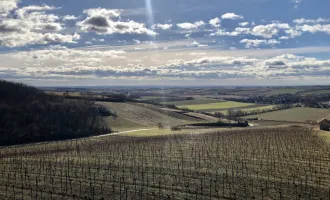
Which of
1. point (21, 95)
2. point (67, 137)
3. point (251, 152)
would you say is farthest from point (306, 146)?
point (21, 95)

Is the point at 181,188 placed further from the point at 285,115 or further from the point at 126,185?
the point at 285,115

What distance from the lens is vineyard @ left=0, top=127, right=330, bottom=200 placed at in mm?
31812

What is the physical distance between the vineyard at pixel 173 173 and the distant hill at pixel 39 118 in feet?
71.5

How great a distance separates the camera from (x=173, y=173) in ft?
131

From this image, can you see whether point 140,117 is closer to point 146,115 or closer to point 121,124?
point 146,115

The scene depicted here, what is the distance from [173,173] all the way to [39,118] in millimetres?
55093

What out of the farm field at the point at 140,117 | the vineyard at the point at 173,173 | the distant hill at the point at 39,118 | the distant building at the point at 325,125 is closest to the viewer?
the vineyard at the point at 173,173

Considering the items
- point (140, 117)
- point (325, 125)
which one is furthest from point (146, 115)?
point (325, 125)

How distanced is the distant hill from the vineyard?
21.8m

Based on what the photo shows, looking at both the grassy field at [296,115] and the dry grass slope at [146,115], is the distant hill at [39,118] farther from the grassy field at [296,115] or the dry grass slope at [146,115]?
the grassy field at [296,115]

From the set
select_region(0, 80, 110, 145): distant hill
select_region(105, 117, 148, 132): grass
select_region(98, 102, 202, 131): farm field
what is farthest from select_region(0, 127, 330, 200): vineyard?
select_region(98, 102, 202, 131): farm field

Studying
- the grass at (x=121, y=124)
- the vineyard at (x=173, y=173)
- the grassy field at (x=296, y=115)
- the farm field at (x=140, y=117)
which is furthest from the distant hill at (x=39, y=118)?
the grassy field at (x=296, y=115)

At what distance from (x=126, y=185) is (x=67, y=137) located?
5335cm

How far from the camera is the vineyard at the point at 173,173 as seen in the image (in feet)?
104
